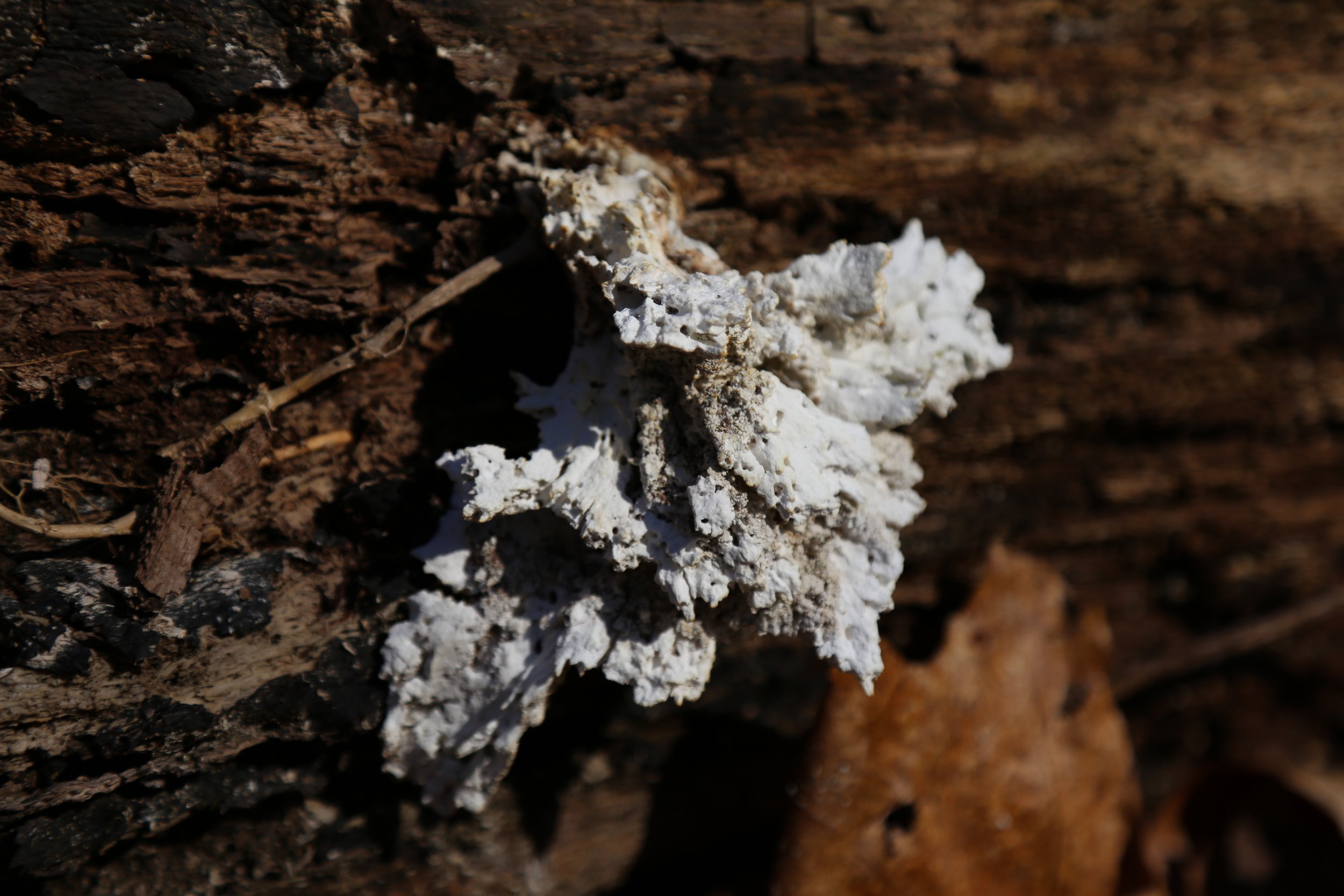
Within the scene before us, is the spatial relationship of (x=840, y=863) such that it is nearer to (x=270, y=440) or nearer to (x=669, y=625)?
(x=669, y=625)

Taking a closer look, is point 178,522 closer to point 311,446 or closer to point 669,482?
point 311,446

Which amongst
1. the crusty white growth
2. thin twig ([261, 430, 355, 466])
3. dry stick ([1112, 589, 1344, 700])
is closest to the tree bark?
thin twig ([261, 430, 355, 466])

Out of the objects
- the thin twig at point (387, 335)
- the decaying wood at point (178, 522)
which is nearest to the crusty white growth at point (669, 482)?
the thin twig at point (387, 335)

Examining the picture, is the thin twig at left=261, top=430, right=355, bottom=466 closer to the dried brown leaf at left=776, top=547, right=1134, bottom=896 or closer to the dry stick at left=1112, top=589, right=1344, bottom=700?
the dried brown leaf at left=776, top=547, right=1134, bottom=896

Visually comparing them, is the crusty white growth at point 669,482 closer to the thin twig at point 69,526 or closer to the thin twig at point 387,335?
the thin twig at point 387,335

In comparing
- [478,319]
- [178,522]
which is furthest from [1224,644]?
[178,522]

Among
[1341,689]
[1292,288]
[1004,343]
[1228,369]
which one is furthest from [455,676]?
[1341,689]

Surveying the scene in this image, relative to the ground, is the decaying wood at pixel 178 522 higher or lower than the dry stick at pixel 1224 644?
higher

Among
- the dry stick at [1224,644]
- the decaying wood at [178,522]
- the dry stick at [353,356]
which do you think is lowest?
the dry stick at [1224,644]
